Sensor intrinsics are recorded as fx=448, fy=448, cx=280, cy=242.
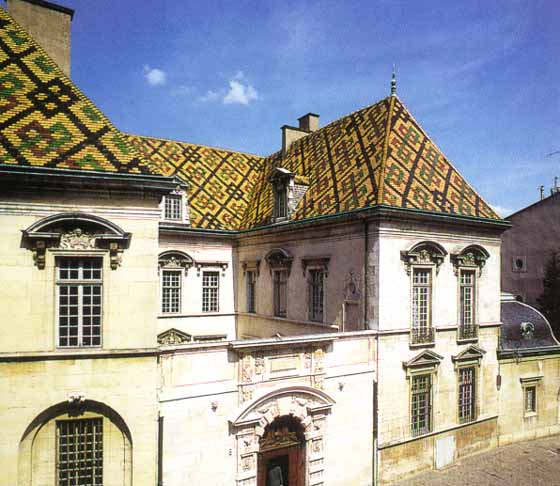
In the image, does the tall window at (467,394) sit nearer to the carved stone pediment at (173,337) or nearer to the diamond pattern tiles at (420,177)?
the diamond pattern tiles at (420,177)

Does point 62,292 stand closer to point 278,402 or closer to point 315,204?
point 278,402

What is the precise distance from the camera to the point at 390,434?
584 inches

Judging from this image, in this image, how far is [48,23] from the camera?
1384cm

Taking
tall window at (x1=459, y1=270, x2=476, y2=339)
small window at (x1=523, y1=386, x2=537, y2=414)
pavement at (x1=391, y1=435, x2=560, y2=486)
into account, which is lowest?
pavement at (x1=391, y1=435, x2=560, y2=486)

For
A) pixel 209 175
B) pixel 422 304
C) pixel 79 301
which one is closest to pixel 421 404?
pixel 422 304

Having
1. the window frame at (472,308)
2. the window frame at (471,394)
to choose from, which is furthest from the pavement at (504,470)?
the window frame at (472,308)

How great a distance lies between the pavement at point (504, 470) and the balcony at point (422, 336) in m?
4.42

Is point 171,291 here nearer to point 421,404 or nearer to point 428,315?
point 428,315

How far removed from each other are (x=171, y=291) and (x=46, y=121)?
11.1 metres

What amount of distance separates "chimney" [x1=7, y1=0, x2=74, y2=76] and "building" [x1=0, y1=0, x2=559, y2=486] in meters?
0.06

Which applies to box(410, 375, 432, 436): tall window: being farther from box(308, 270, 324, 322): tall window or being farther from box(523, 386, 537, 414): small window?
box(523, 386, 537, 414): small window

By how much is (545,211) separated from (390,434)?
832 inches

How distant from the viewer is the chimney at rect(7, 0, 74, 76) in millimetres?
13539

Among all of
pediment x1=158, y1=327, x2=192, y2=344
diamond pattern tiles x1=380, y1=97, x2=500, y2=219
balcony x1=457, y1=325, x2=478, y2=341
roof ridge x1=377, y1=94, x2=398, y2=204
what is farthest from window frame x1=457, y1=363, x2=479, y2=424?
pediment x1=158, y1=327, x2=192, y2=344
